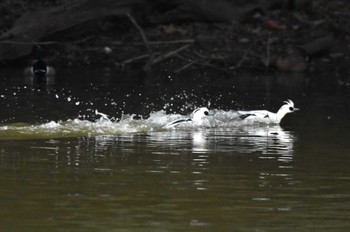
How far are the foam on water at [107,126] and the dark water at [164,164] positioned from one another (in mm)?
20

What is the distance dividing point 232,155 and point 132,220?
3.94 meters

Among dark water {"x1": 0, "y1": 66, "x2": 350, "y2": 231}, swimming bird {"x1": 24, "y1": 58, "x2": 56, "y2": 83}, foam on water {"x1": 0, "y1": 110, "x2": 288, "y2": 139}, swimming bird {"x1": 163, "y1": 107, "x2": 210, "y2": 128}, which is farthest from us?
swimming bird {"x1": 24, "y1": 58, "x2": 56, "y2": 83}

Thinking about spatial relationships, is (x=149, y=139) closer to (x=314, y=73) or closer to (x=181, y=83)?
(x=181, y=83)

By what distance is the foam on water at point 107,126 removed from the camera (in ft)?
47.4

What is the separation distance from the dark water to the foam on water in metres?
0.02

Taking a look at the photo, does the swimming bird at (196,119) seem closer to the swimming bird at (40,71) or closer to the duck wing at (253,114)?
the duck wing at (253,114)

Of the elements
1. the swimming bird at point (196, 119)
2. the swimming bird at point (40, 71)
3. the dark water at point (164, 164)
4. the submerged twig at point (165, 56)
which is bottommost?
the dark water at point (164, 164)

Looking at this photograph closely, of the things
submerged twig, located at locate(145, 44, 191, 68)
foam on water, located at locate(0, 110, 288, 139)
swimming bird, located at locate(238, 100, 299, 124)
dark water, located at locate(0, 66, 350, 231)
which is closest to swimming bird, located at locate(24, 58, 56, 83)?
submerged twig, located at locate(145, 44, 191, 68)

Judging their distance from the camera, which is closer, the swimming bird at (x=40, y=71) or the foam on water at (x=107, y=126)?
the foam on water at (x=107, y=126)

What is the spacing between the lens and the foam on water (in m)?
14.4

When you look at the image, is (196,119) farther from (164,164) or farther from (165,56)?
(165,56)

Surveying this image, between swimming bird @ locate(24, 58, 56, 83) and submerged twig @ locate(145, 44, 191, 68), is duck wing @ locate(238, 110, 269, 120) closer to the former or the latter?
swimming bird @ locate(24, 58, 56, 83)

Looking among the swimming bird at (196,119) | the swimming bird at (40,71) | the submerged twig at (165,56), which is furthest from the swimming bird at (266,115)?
the submerged twig at (165,56)

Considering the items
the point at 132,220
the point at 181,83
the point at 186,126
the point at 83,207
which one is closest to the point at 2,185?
the point at 83,207
